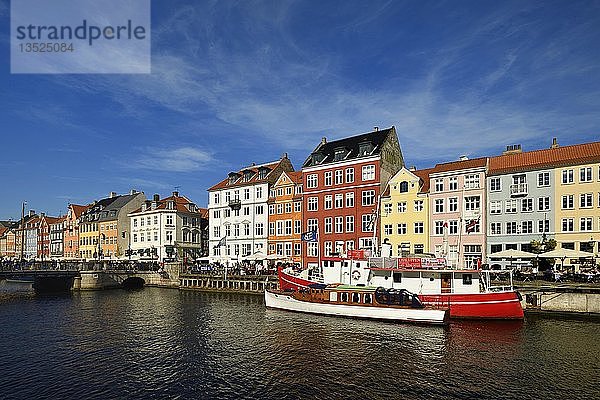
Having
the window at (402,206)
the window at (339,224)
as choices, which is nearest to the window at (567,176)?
the window at (402,206)

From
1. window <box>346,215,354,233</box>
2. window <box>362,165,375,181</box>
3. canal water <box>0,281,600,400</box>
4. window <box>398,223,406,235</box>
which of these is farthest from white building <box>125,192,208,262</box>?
canal water <box>0,281,600,400</box>

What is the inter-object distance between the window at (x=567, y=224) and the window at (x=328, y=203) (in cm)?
2943

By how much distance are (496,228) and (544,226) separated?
16.4 ft

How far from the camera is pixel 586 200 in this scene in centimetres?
4956

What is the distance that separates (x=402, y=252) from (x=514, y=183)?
627 inches

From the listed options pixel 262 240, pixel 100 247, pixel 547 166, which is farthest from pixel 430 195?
pixel 100 247

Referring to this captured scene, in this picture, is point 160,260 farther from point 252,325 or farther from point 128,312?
point 252,325

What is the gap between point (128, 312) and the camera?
4906 cm

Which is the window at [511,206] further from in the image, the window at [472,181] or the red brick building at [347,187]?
the red brick building at [347,187]

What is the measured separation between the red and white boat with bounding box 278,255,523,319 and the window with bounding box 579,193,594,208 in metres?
10.9

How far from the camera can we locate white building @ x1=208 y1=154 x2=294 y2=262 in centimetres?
7800

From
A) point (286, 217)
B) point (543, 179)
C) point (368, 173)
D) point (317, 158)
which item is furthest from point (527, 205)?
point (286, 217)

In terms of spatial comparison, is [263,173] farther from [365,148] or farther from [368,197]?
[368,197]

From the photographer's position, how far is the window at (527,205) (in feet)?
174
